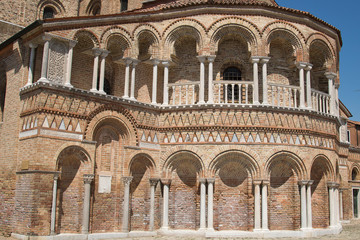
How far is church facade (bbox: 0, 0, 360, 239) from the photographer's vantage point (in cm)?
1362

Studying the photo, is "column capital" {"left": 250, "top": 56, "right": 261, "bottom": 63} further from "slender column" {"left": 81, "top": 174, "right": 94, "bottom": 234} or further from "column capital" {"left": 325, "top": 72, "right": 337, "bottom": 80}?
"slender column" {"left": 81, "top": 174, "right": 94, "bottom": 234}

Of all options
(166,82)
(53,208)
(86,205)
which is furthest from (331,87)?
(53,208)

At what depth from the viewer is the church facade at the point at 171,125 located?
1362 cm

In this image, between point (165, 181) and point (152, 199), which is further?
point (165, 181)

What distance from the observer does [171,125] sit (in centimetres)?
1631

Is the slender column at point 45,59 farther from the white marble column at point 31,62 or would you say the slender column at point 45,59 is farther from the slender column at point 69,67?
the white marble column at point 31,62

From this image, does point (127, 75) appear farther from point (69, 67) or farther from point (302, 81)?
point (302, 81)

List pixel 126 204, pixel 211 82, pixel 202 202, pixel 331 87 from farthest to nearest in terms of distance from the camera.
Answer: pixel 331 87
pixel 211 82
pixel 202 202
pixel 126 204

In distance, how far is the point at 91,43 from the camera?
15.7 meters

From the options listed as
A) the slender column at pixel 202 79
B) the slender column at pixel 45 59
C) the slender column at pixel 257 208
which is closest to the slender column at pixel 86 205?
the slender column at pixel 45 59

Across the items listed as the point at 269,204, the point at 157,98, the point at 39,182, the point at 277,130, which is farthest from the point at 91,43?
the point at 269,204

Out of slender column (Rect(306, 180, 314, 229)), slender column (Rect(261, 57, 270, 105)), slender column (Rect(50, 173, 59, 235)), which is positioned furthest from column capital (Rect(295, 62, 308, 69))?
slender column (Rect(50, 173, 59, 235))

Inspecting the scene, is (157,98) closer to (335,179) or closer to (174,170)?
(174,170)

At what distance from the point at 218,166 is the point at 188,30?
5.61 m
